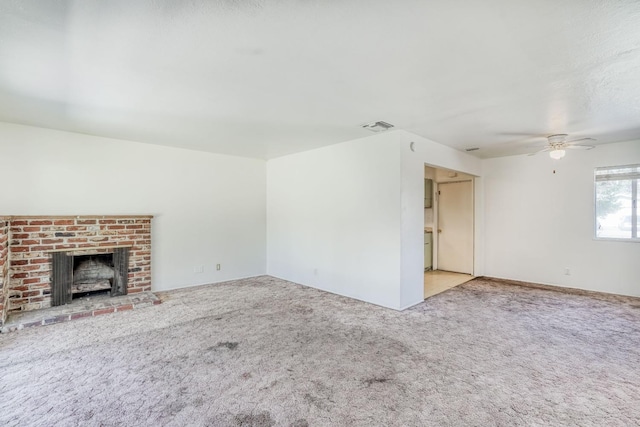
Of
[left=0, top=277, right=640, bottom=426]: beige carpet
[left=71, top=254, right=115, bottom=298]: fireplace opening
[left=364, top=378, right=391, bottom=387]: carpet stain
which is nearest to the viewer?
[left=0, top=277, right=640, bottom=426]: beige carpet

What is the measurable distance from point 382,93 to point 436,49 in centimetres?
79

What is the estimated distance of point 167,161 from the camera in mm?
5062

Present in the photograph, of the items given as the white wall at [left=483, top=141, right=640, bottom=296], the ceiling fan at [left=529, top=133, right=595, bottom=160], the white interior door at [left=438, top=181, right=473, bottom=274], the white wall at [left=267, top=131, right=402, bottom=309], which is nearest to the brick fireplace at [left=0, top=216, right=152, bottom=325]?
the white wall at [left=267, top=131, right=402, bottom=309]

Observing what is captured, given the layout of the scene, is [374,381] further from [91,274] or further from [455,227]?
[455,227]

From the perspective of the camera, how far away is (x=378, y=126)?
384 centimetres

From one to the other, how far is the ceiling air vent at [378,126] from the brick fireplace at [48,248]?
148 inches

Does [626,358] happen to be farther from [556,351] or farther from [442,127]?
[442,127]

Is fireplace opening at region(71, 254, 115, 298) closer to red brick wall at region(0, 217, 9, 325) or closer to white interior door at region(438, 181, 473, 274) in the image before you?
red brick wall at region(0, 217, 9, 325)

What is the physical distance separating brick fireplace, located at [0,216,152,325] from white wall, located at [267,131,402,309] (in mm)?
2452

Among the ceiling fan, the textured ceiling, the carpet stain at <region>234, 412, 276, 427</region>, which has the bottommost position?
the carpet stain at <region>234, 412, 276, 427</region>

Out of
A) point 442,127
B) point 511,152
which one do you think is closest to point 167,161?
point 442,127

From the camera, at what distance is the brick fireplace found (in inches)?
147

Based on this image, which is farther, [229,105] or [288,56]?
[229,105]

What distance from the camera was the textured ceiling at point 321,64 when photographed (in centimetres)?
167
